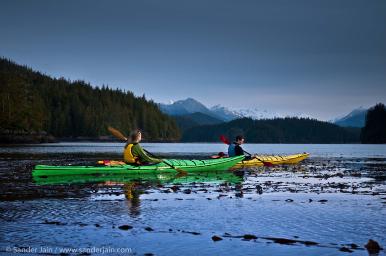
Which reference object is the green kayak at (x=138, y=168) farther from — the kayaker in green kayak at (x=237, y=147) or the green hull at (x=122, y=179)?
the kayaker in green kayak at (x=237, y=147)

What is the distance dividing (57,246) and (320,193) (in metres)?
15.0

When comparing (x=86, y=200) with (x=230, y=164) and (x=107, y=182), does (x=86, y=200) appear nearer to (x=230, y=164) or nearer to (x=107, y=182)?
(x=107, y=182)

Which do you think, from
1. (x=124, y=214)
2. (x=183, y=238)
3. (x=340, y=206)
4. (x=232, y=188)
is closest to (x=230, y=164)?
(x=232, y=188)

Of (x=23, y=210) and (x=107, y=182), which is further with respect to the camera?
(x=107, y=182)

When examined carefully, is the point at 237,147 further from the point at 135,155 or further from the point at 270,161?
the point at 135,155

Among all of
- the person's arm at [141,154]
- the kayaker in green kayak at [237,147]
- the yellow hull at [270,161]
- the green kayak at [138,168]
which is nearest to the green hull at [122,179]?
the green kayak at [138,168]

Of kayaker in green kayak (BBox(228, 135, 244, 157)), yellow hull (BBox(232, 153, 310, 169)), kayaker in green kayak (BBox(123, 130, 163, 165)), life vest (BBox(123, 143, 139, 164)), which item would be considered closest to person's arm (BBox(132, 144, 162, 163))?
kayaker in green kayak (BBox(123, 130, 163, 165))

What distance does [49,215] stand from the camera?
15195mm

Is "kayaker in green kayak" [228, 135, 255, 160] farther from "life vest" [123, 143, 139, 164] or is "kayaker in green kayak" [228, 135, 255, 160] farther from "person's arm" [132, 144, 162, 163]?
"life vest" [123, 143, 139, 164]

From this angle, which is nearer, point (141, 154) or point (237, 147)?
point (141, 154)

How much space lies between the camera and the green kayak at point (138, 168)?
Answer: 2823 cm

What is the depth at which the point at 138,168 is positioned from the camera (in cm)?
3030

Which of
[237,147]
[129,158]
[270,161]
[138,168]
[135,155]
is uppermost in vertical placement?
[237,147]

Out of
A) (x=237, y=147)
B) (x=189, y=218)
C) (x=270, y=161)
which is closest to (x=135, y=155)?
(x=237, y=147)
